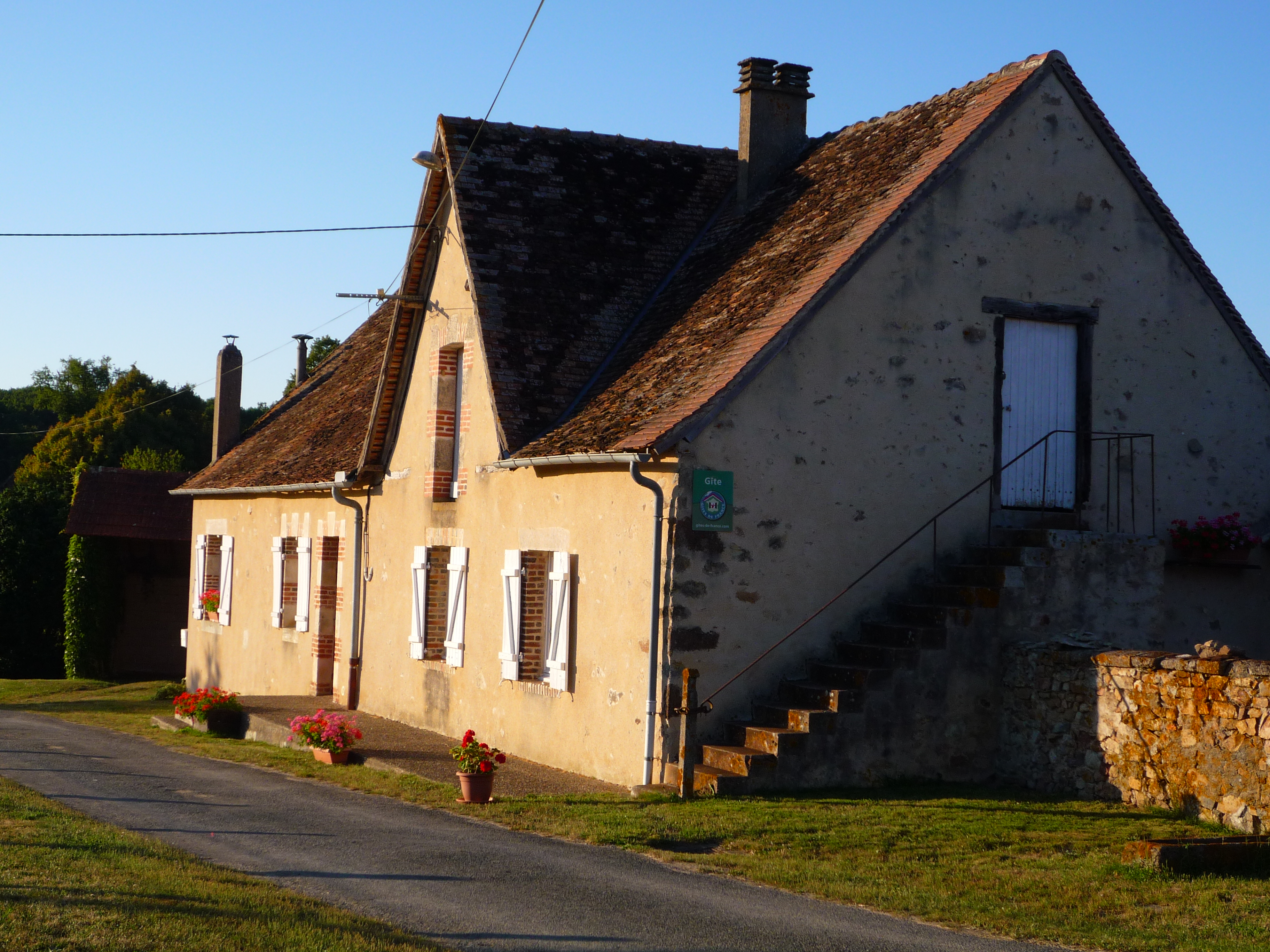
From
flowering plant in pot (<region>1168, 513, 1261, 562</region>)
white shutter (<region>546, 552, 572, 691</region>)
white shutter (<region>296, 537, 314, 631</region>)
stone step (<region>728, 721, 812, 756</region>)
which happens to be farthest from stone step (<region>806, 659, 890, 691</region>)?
white shutter (<region>296, 537, 314, 631</region>)

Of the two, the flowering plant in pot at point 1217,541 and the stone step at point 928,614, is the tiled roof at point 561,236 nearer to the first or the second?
the stone step at point 928,614

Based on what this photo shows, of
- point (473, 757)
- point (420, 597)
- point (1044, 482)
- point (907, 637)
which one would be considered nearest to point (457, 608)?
point (420, 597)

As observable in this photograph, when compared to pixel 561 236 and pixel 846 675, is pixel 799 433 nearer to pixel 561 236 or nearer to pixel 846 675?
pixel 846 675

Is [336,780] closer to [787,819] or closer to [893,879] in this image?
[787,819]

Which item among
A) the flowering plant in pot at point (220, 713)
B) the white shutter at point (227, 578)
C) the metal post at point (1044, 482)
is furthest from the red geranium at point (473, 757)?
the white shutter at point (227, 578)

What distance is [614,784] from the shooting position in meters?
12.1

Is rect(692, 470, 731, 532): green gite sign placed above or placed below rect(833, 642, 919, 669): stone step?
above

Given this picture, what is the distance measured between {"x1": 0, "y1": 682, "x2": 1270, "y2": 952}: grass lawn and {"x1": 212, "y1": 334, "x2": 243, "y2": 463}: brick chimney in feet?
50.0

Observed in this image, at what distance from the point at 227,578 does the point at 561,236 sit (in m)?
10.5

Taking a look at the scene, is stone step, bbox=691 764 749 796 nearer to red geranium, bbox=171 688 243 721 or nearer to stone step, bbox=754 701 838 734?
stone step, bbox=754 701 838 734

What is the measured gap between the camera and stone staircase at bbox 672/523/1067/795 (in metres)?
11.2

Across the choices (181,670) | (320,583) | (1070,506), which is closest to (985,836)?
(1070,506)

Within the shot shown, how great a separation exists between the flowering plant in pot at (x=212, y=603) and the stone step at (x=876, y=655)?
14227 millimetres

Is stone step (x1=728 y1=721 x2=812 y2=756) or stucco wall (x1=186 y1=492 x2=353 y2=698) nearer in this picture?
stone step (x1=728 y1=721 x2=812 y2=756)
